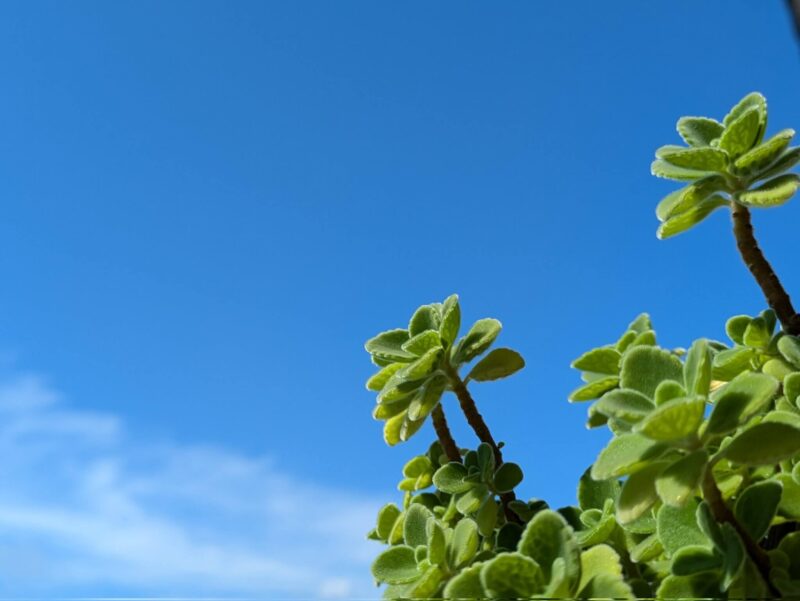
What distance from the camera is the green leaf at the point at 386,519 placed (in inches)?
66.9

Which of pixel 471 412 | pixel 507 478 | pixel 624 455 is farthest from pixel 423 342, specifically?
pixel 624 455

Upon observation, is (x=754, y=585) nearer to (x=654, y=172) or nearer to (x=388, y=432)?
(x=654, y=172)

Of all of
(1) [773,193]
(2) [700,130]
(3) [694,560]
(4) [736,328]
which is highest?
(2) [700,130]

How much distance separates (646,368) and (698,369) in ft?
0.41

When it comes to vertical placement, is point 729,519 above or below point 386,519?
below

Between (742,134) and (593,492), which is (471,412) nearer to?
(593,492)

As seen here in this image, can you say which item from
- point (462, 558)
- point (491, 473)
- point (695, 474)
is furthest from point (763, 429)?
point (491, 473)

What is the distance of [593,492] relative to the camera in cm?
127

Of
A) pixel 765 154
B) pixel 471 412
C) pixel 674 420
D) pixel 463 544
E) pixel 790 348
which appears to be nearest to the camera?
pixel 674 420

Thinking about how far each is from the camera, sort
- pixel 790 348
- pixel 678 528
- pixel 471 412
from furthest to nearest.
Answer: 1. pixel 471 412
2. pixel 790 348
3. pixel 678 528

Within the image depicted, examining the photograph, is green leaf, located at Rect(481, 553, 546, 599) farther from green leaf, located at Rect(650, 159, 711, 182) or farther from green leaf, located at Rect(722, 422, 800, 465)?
green leaf, located at Rect(650, 159, 711, 182)

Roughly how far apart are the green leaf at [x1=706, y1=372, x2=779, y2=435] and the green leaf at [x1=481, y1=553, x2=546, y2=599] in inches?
10.8

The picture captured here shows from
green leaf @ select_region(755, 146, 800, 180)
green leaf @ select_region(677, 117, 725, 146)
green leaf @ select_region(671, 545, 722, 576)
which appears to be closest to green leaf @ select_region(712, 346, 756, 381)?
green leaf @ select_region(755, 146, 800, 180)

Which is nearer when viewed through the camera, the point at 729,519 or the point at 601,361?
the point at 729,519
